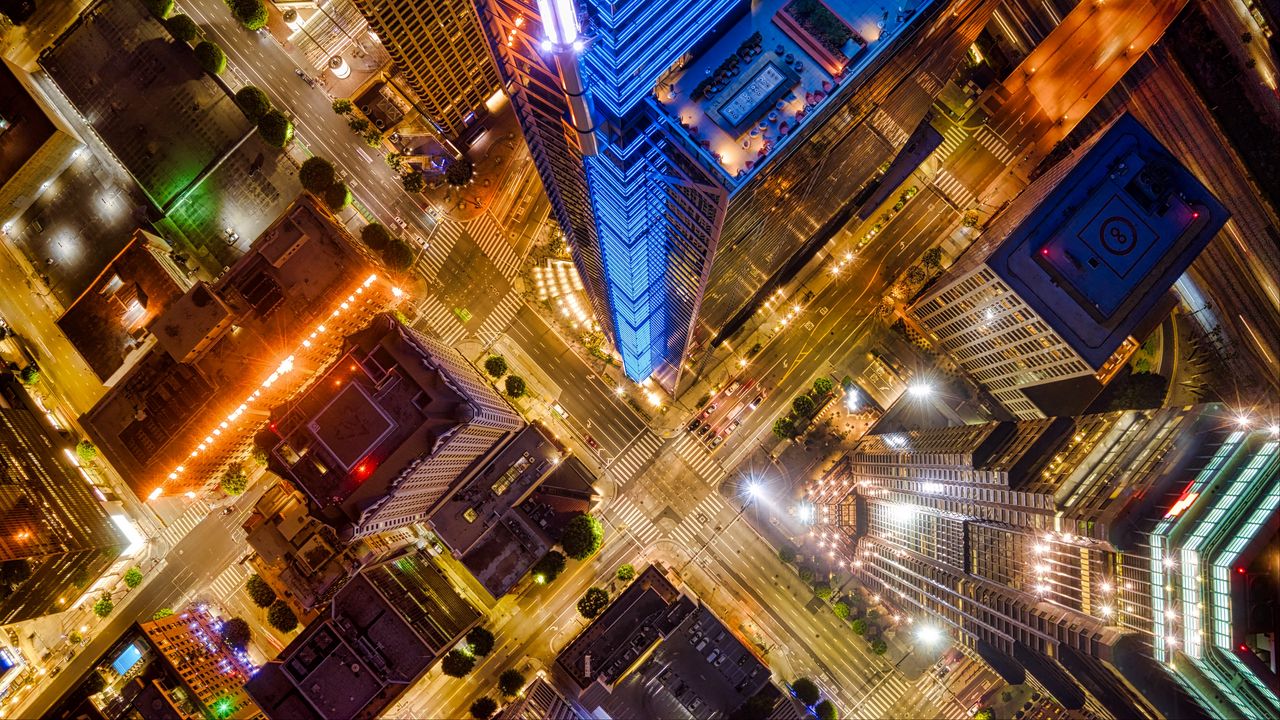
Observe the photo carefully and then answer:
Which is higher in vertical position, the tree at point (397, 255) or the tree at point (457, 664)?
the tree at point (397, 255)

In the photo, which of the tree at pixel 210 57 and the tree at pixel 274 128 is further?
the tree at pixel 210 57

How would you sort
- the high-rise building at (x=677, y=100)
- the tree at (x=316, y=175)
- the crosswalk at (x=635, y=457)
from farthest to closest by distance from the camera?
the crosswalk at (x=635, y=457), the tree at (x=316, y=175), the high-rise building at (x=677, y=100)

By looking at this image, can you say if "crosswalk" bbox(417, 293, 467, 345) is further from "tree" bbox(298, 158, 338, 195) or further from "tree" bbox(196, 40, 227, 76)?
"tree" bbox(196, 40, 227, 76)

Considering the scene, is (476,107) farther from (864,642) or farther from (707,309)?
(864,642)

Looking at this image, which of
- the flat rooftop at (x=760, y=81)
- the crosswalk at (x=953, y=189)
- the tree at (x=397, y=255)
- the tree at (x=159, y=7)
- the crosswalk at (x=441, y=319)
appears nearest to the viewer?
the flat rooftop at (x=760, y=81)

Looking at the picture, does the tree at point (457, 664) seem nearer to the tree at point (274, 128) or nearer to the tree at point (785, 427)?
the tree at point (785, 427)

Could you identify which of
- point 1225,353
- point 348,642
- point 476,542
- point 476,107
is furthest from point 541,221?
point 1225,353

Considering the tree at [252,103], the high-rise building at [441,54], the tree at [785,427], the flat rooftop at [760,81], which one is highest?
the tree at [252,103]

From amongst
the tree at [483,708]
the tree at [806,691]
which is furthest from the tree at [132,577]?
the tree at [806,691]
